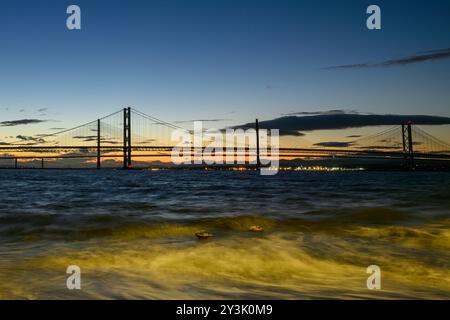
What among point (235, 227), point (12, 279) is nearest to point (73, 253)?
point (12, 279)

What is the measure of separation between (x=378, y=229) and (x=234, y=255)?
3.63 metres

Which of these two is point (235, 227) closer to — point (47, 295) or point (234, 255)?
point (234, 255)

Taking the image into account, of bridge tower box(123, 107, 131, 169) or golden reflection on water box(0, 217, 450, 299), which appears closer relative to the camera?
golden reflection on water box(0, 217, 450, 299)

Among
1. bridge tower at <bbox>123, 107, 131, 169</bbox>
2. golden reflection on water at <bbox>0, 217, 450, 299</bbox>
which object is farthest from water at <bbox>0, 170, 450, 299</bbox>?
bridge tower at <bbox>123, 107, 131, 169</bbox>

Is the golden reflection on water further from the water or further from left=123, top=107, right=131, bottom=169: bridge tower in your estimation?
left=123, top=107, right=131, bottom=169: bridge tower

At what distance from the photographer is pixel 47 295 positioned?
2697mm

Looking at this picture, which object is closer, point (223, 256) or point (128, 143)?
point (223, 256)

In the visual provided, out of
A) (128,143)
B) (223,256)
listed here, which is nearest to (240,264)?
(223,256)

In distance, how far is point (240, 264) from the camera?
13.7ft

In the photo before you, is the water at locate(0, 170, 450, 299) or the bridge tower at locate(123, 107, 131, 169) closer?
the water at locate(0, 170, 450, 299)

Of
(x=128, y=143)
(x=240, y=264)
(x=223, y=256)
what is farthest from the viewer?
(x=128, y=143)

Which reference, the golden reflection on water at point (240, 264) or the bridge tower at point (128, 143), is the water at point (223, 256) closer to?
the golden reflection on water at point (240, 264)

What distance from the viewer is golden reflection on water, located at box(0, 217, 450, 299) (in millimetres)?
2918

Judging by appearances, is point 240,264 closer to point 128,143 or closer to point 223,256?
point 223,256
